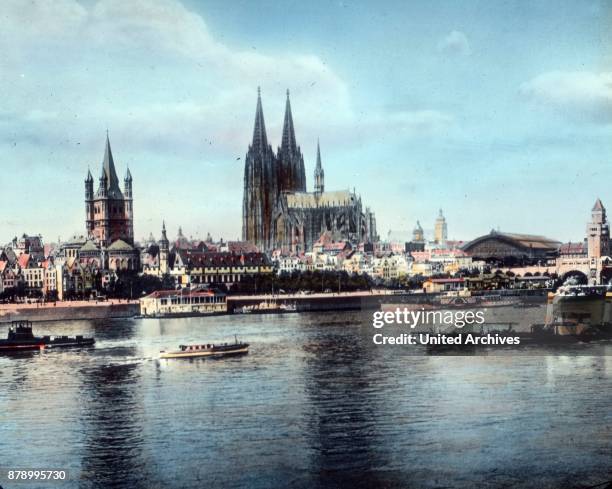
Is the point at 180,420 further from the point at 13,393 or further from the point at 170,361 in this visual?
the point at 170,361

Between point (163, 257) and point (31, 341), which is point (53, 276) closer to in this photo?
point (31, 341)

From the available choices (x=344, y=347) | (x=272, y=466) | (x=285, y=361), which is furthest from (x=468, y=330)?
(x=272, y=466)

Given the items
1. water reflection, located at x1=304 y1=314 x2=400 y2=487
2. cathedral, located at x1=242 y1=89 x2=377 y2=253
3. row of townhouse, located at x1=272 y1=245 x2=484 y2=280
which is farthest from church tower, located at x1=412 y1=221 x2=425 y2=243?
cathedral, located at x1=242 y1=89 x2=377 y2=253

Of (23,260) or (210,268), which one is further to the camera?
(210,268)

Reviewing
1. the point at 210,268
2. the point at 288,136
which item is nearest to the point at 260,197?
the point at 288,136

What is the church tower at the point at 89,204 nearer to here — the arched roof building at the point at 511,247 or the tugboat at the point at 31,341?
the tugboat at the point at 31,341

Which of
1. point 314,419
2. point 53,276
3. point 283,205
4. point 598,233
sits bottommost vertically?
point 314,419

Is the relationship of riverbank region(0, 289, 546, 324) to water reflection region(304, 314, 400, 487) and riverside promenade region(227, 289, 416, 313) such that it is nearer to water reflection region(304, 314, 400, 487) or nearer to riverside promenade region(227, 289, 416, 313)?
riverside promenade region(227, 289, 416, 313)
